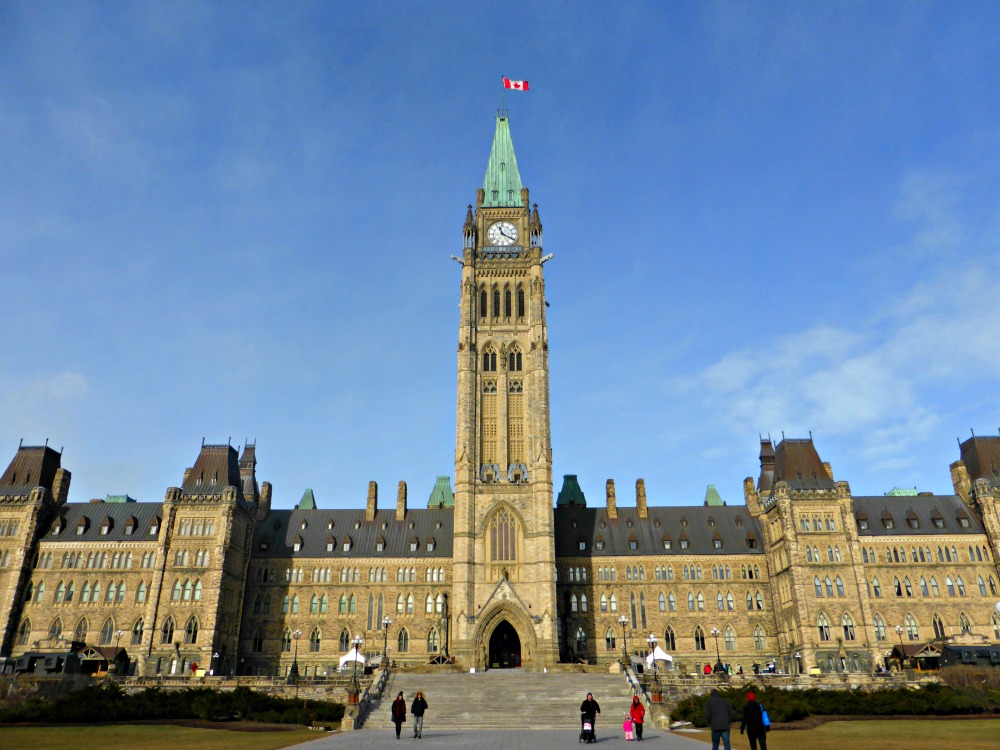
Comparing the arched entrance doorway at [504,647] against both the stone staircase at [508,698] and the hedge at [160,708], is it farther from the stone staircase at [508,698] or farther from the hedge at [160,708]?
the hedge at [160,708]

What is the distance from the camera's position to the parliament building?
70.3 m

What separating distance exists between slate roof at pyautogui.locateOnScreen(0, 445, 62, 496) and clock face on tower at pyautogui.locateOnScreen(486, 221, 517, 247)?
53256mm

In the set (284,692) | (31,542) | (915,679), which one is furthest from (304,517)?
(915,679)

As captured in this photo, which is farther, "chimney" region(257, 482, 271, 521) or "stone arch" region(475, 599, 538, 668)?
"chimney" region(257, 482, 271, 521)

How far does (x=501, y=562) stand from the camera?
7181 centimetres

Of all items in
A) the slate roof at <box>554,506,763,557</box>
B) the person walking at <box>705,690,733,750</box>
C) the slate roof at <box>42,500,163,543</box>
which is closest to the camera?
the person walking at <box>705,690,733,750</box>

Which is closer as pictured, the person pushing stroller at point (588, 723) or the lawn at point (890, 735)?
the lawn at point (890, 735)

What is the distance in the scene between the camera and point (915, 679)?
50438mm

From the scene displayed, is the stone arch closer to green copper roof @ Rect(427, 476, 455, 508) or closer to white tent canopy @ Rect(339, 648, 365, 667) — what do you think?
white tent canopy @ Rect(339, 648, 365, 667)

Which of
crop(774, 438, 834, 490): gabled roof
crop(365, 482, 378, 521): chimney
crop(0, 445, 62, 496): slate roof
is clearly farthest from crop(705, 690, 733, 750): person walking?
crop(0, 445, 62, 496): slate roof

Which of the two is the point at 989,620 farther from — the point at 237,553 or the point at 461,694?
the point at 237,553

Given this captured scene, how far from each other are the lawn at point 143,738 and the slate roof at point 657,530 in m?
53.2

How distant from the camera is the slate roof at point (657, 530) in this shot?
271 ft

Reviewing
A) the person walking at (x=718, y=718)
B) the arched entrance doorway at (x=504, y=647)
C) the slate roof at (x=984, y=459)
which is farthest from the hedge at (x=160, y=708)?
the slate roof at (x=984, y=459)
